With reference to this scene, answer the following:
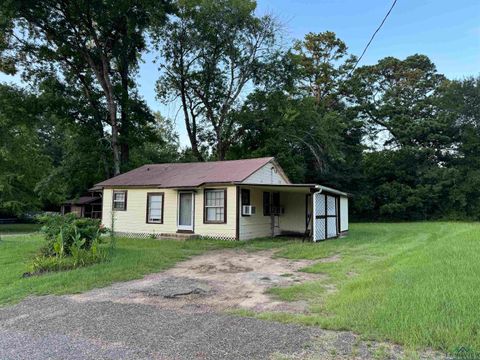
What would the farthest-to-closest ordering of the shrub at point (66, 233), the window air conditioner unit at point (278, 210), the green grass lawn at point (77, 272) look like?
the window air conditioner unit at point (278, 210), the shrub at point (66, 233), the green grass lawn at point (77, 272)

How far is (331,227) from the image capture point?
628 inches

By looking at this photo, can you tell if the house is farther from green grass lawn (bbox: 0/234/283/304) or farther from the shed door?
green grass lawn (bbox: 0/234/283/304)

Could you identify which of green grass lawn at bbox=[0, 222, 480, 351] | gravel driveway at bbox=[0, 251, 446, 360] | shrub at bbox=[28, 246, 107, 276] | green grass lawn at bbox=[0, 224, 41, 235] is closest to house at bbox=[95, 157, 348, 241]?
green grass lawn at bbox=[0, 222, 480, 351]

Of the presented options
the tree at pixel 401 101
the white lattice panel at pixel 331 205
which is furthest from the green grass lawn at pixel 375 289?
the tree at pixel 401 101

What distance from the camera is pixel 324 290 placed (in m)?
6.18

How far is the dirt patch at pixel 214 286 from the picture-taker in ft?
17.7

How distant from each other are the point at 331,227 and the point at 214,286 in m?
10.3

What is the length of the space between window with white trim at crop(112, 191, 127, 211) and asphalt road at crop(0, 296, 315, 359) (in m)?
12.1

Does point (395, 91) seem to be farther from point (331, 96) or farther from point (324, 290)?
point (324, 290)

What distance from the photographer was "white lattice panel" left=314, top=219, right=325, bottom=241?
14266 mm

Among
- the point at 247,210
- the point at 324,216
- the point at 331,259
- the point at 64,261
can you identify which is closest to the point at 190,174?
the point at 247,210

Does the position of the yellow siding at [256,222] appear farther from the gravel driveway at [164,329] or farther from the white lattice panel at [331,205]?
the gravel driveway at [164,329]

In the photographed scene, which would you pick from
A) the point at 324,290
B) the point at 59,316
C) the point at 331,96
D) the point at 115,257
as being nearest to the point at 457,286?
the point at 324,290

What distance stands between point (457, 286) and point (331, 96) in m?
29.9
